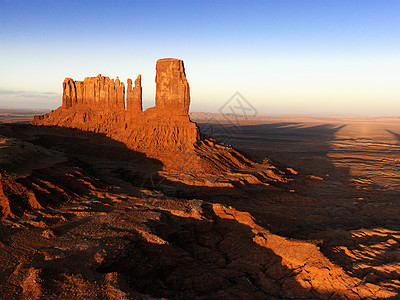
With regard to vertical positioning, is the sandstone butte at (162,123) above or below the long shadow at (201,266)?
above

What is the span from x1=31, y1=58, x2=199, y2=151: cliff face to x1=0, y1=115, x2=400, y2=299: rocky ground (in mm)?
6946

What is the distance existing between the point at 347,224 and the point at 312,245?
5839 mm

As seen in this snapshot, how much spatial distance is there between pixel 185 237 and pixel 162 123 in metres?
19.2

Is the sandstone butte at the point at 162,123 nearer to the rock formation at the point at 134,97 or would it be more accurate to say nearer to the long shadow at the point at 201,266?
the rock formation at the point at 134,97

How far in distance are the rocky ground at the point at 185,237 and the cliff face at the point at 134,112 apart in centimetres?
695

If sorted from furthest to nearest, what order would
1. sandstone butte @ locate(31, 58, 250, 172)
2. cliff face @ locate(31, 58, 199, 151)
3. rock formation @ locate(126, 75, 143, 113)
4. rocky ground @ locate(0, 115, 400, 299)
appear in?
rock formation @ locate(126, 75, 143, 113), cliff face @ locate(31, 58, 199, 151), sandstone butte @ locate(31, 58, 250, 172), rocky ground @ locate(0, 115, 400, 299)

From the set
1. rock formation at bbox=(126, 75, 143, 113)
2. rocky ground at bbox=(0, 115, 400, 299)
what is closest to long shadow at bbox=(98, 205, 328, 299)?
rocky ground at bbox=(0, 115, 400, 299)

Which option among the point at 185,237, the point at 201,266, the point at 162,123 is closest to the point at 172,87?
the point at 162,123

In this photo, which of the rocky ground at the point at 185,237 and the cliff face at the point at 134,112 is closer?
the rocky ground at the point at 185,237

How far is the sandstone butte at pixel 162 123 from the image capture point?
26.4 meters

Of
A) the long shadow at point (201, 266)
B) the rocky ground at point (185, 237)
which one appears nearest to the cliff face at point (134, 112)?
the rocky ground at point (185, 237)

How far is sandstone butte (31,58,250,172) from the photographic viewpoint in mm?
26438

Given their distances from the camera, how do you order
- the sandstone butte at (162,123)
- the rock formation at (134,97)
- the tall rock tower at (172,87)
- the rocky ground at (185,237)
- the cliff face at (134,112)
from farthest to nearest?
1. the rock formation at (134,97)
2. the tall rock tower at (172,87)
3. the cliff face at (134,112)
4. the sandstone butte at (162,123)
5. the rocky ground at (185,237)

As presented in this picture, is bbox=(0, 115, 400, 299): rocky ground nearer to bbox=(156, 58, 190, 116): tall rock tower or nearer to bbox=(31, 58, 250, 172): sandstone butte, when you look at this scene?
bbox=(31, 58, 250, 172): sandstone butte
